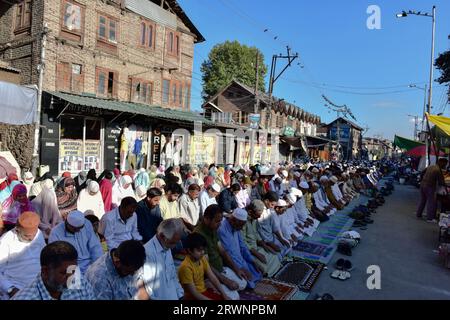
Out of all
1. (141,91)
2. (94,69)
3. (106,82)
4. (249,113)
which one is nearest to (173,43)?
(141,91)

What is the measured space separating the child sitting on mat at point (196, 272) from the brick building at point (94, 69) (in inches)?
324

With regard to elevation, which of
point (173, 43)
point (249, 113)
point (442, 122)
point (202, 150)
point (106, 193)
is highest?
point (173, 43)

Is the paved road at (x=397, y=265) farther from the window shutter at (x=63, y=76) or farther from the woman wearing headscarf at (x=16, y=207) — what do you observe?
the window shutter at (x=63, y=76)

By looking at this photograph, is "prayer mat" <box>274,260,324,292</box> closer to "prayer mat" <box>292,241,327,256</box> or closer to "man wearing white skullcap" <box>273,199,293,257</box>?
"man wearing white skullcap" <box>273,199,293,257</box>

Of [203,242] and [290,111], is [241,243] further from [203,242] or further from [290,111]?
[290,111]

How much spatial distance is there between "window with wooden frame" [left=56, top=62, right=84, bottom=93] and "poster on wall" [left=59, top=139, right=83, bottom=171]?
1.86 m

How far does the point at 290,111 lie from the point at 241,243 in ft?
108

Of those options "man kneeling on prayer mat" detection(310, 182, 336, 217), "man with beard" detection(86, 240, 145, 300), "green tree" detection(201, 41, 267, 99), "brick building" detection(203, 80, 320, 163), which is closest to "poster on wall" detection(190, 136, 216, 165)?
"brick building" detection(203, 80, 320, 163)

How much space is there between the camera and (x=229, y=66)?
36.1 m

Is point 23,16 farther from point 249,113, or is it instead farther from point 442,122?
point 249,113

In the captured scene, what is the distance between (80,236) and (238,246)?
6.20 ft

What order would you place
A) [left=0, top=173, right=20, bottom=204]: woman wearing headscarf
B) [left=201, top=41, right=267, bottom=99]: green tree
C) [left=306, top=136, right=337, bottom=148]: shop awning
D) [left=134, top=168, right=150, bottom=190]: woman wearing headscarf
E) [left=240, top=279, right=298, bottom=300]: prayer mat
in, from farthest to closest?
[left=306, top=136, right=337, bottom=148]: shop awning → [left=201, top=41, right=267, bottom=99]: green tree → [left=134, top=168, right=150, bottom=190]: woman wearing headscarf → [left=0, top=173, right=20, bottom=204]: woman wearing headscarf → [left=240, top=279, right=298, bottom=300]: prayer mat

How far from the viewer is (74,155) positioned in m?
11.9

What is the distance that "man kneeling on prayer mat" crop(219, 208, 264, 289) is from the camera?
430cm
